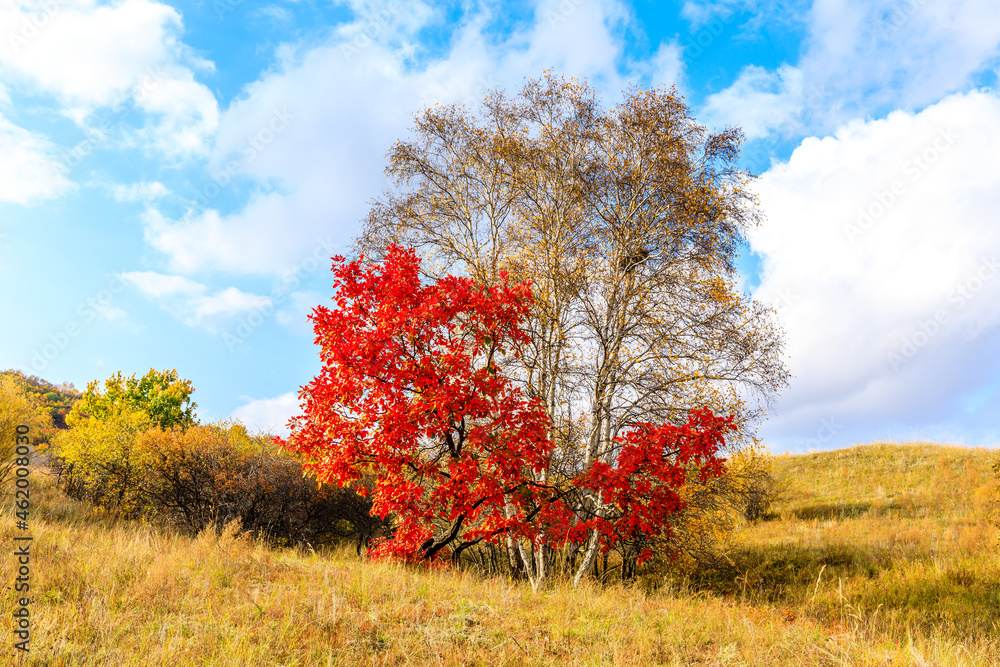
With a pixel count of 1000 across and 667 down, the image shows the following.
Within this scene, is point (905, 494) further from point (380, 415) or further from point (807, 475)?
point (380, 415)

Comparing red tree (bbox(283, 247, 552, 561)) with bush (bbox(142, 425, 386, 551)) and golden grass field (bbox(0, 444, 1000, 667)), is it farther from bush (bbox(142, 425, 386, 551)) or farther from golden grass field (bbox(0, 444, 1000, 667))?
bush (bbox(142, 425, 386, 551))

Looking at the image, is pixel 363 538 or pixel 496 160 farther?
pixel 363 538

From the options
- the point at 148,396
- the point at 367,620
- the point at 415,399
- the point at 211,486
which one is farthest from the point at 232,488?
the point at 148,396

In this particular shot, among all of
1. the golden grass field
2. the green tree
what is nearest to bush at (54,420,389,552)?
the golden grass field

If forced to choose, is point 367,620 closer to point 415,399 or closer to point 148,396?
point 415,399

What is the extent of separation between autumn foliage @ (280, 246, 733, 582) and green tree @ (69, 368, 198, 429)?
108ft

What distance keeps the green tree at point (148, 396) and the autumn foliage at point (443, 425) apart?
108 ft

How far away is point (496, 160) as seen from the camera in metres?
13.3

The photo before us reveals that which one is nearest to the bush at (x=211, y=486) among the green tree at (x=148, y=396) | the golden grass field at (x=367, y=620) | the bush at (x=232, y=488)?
the bush at (x=232, y=488)

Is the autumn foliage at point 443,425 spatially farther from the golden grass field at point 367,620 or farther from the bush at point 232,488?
the bush at point 232,488

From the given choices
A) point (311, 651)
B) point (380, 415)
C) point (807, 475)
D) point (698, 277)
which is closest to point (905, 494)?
point (807, 475)

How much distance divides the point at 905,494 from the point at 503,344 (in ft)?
62.2

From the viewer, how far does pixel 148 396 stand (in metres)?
39.2

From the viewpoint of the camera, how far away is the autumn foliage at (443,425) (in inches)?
342
